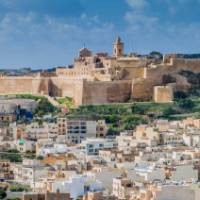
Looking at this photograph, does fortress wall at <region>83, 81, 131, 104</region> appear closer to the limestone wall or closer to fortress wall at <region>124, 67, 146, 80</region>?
fortress wall at <region>124, 67, 146, 80</region>

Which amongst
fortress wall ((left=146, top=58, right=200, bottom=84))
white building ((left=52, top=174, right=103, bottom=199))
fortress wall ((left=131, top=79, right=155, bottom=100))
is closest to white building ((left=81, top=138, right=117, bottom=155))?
white building ((left=52, top=174, right=103, bottom=199))

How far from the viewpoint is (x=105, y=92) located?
161ft

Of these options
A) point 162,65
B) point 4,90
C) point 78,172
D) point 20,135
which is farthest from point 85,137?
point 4,90

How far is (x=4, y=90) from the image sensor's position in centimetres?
5491

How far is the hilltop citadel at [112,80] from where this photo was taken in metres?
49.1

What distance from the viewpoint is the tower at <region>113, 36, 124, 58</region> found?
181ft

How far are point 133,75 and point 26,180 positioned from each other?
22.1 metres

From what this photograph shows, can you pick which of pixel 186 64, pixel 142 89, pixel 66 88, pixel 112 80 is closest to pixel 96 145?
pixel 142 89

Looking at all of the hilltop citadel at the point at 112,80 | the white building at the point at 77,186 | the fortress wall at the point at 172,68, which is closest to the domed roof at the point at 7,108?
the hilltop citadel at the point at 112,80

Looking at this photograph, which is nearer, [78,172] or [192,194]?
[192,194]

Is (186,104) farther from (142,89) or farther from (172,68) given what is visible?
(172,68)

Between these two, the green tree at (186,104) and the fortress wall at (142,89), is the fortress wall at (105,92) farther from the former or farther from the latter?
the green tree at (186,104)

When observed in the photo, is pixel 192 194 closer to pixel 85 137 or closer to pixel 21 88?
pixel 85 137

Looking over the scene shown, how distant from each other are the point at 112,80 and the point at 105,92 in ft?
4.57
